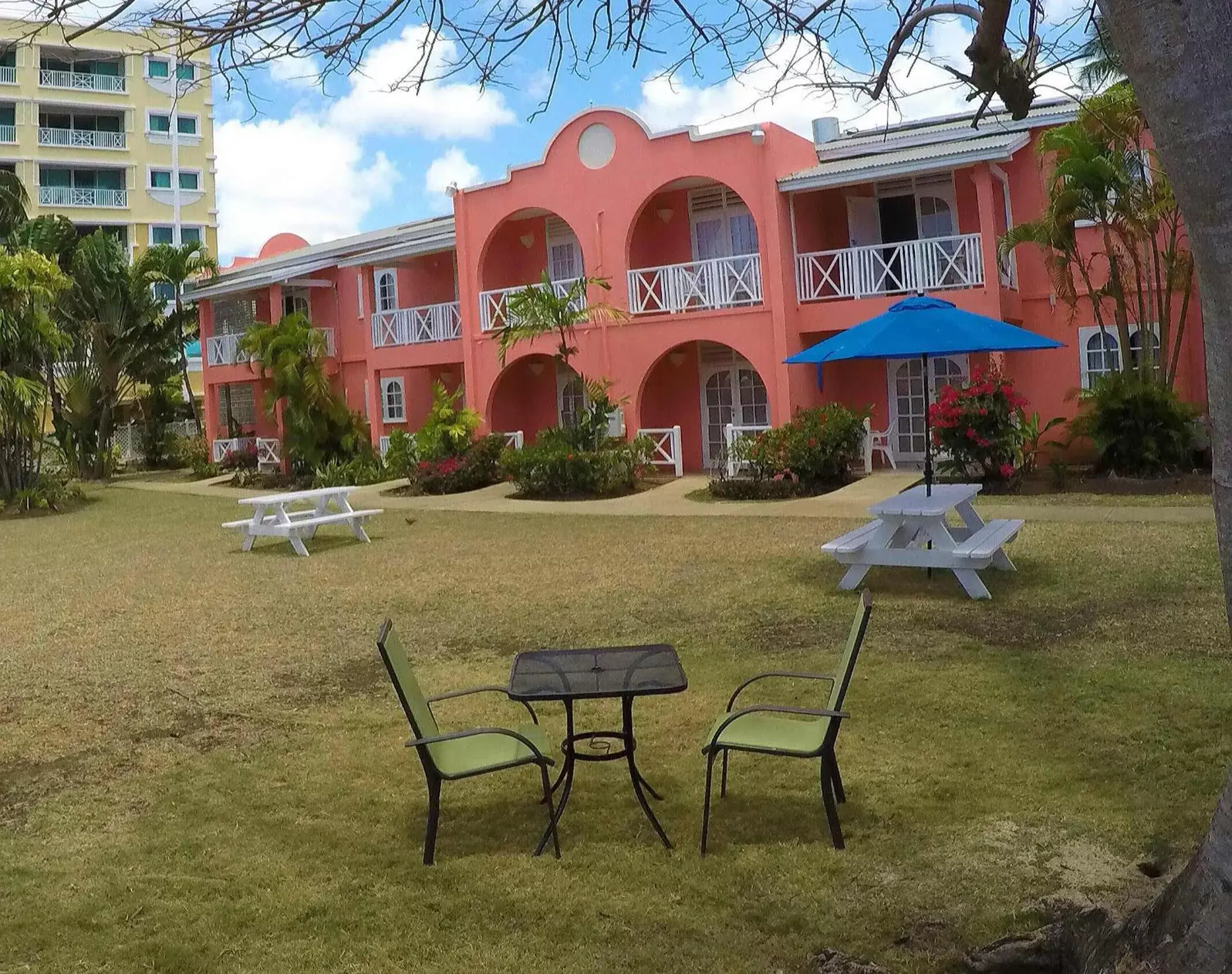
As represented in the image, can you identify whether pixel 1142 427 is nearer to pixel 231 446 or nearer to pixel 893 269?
pixel 893 269

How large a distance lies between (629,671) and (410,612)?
5072 millimetres

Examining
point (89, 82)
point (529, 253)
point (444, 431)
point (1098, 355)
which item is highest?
point (89, 82)

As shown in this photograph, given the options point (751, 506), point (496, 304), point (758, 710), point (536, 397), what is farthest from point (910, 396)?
point (758, 710)

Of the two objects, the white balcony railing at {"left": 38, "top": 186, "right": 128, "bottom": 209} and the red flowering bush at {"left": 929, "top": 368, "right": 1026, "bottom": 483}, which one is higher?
the white balcony railing at {"left": 38, "top": 186, "right": 128, "bottom": 209}

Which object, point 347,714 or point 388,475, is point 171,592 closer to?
point 347,714

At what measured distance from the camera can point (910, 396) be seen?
19531 mm

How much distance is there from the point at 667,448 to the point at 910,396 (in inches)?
172

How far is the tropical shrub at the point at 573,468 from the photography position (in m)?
17.8

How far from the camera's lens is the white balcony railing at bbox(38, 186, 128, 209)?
43.8 metres

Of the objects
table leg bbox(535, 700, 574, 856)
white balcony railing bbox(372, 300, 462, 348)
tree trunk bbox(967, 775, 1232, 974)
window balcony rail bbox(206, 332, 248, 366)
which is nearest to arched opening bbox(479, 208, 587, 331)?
white balcony railing bbox(372, 300, 462, 348)

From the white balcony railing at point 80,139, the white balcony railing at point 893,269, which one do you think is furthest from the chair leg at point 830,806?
the white balcony railing at point 80,139

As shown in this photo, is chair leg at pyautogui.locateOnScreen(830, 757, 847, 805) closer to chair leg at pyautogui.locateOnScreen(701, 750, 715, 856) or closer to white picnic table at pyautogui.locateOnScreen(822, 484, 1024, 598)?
chair leg at pyautogui.locateOnScreen(701, 750, 715, 856)

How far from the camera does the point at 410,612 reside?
368 inches

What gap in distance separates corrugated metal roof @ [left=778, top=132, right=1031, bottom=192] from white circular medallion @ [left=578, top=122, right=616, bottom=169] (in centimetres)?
346
